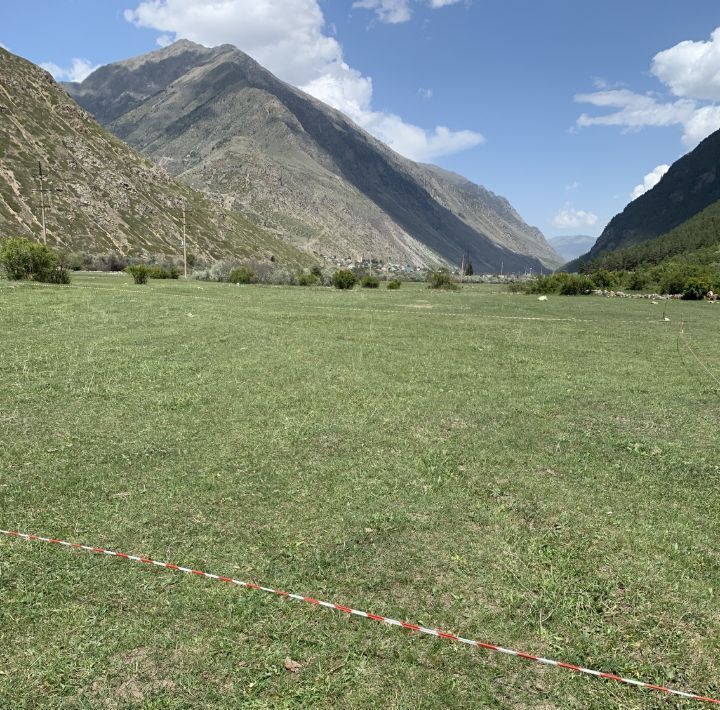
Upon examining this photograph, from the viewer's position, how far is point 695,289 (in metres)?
62.2

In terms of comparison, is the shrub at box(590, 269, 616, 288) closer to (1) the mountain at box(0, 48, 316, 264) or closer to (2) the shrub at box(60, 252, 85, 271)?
(2) the shrub at box(60, 252, 85, 271)

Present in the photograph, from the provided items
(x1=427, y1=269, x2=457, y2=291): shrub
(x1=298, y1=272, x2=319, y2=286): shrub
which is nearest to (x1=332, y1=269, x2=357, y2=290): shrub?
(x1=298, y1=272, x2=319, y2=286): shrub

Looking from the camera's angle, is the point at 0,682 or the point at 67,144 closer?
the point at 0,682

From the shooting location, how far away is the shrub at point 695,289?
6156 centimetres

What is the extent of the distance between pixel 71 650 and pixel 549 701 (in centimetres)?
435

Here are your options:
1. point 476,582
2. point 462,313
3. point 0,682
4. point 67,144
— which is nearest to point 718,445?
point 476,582

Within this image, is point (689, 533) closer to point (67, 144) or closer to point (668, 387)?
point (668, 387)

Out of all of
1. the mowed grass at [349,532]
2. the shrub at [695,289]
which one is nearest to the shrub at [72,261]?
the mowed grass at [349,532]

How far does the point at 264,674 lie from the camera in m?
4.75

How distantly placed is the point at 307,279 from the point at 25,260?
4272 centimetres

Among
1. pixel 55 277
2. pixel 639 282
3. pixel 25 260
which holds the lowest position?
pixel 55 277

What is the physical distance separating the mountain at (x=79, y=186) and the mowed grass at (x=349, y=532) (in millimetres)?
123966

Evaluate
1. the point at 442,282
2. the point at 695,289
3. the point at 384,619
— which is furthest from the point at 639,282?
the point at 384,619

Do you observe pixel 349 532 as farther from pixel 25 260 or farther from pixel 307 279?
pixel 307 279
